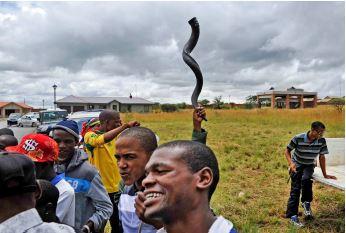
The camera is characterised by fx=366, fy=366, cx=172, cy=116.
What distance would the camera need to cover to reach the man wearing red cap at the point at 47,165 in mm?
2061

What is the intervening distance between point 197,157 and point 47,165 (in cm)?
104

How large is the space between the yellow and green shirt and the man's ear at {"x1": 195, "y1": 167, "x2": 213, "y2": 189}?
235 centimetres

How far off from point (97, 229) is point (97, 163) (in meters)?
1.42

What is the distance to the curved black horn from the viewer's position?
95.1 inches

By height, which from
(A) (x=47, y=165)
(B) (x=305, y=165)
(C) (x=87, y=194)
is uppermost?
(A) (x=47, y=165)

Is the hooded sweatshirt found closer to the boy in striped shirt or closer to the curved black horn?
the curved black horn

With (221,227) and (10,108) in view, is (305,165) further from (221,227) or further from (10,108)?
(10,108)

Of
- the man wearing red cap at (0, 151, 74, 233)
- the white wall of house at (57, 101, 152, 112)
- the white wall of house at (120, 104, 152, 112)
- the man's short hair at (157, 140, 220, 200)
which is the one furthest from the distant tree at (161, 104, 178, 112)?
the man wearing red cap at (0, 151, 74, 233)


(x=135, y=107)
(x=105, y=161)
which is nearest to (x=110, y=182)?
(x=105, y=161)

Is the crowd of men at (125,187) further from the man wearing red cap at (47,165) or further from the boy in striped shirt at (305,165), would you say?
the boy in striped shirt at (305,165)

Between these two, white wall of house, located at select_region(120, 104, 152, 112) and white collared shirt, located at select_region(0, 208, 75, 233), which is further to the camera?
white wall of house, located at select_region(120, 104, 152, 112)

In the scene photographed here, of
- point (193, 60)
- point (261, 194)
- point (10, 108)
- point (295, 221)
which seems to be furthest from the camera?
point (10, 108)

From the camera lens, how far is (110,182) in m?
3.66

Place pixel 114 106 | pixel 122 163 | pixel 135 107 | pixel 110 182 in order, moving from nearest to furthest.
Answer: pixel 122 163 < pixel 110 182 < pixel 114 106 < pixel 135 107
